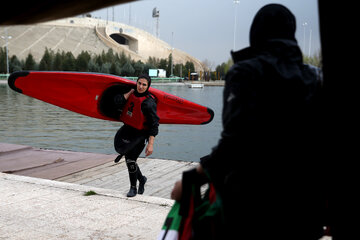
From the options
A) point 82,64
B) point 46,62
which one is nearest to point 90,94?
point 82,64

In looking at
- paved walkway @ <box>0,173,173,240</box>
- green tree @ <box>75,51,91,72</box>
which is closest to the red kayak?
paved walkway @ <box>0,173,173,240</box>

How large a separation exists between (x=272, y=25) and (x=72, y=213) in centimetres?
381

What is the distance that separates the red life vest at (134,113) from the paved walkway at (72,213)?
106cm

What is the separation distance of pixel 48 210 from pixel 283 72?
4.08m

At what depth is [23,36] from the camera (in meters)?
126

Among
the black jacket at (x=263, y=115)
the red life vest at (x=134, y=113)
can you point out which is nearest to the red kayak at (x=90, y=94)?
the red life vest at (x=134, y=113)

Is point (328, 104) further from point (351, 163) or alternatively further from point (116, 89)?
point (116, 89)

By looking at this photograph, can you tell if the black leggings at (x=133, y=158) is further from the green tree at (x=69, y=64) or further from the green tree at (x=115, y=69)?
the green tree at (x=115, y=69)

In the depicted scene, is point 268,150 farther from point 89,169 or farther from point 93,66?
point 93,66

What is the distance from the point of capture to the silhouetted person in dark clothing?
1709mm

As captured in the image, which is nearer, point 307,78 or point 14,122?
point 307,78

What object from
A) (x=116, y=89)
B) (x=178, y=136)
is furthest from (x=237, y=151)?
(x=178, y=136)

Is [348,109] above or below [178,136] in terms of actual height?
above

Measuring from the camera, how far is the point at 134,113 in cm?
604
